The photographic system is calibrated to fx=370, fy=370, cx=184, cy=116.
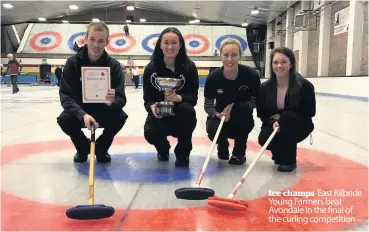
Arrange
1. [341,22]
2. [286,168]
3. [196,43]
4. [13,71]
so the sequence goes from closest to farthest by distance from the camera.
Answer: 1. [286,168]
2. [13,71]
3. [341,22]
4. [196,43]

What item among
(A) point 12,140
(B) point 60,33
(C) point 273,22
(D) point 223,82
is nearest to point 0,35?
(B) point 60,33

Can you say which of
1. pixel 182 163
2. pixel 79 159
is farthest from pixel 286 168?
pixel 79 159

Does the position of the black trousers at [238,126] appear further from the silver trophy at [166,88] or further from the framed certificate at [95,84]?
the framed certificate at [95,84]

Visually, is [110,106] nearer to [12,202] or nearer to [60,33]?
[12,202]

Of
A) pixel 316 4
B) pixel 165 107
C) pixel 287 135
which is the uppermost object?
pixel 316 4

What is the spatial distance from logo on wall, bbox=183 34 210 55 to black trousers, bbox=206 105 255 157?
19.9 metres

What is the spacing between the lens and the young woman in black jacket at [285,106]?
2248 mm

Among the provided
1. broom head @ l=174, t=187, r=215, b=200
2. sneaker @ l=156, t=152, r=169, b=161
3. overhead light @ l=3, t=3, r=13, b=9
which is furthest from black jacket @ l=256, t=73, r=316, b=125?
overhead light @ l=3, t=3, r=13, b=9

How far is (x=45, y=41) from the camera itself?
2275 centimetres

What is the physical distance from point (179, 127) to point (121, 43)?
68.8 ft

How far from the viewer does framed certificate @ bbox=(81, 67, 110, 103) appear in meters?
2.21

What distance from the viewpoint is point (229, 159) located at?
8.39 feet

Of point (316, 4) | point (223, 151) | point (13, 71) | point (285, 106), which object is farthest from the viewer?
point (316, 4)

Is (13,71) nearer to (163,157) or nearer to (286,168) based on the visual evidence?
(163,157)
